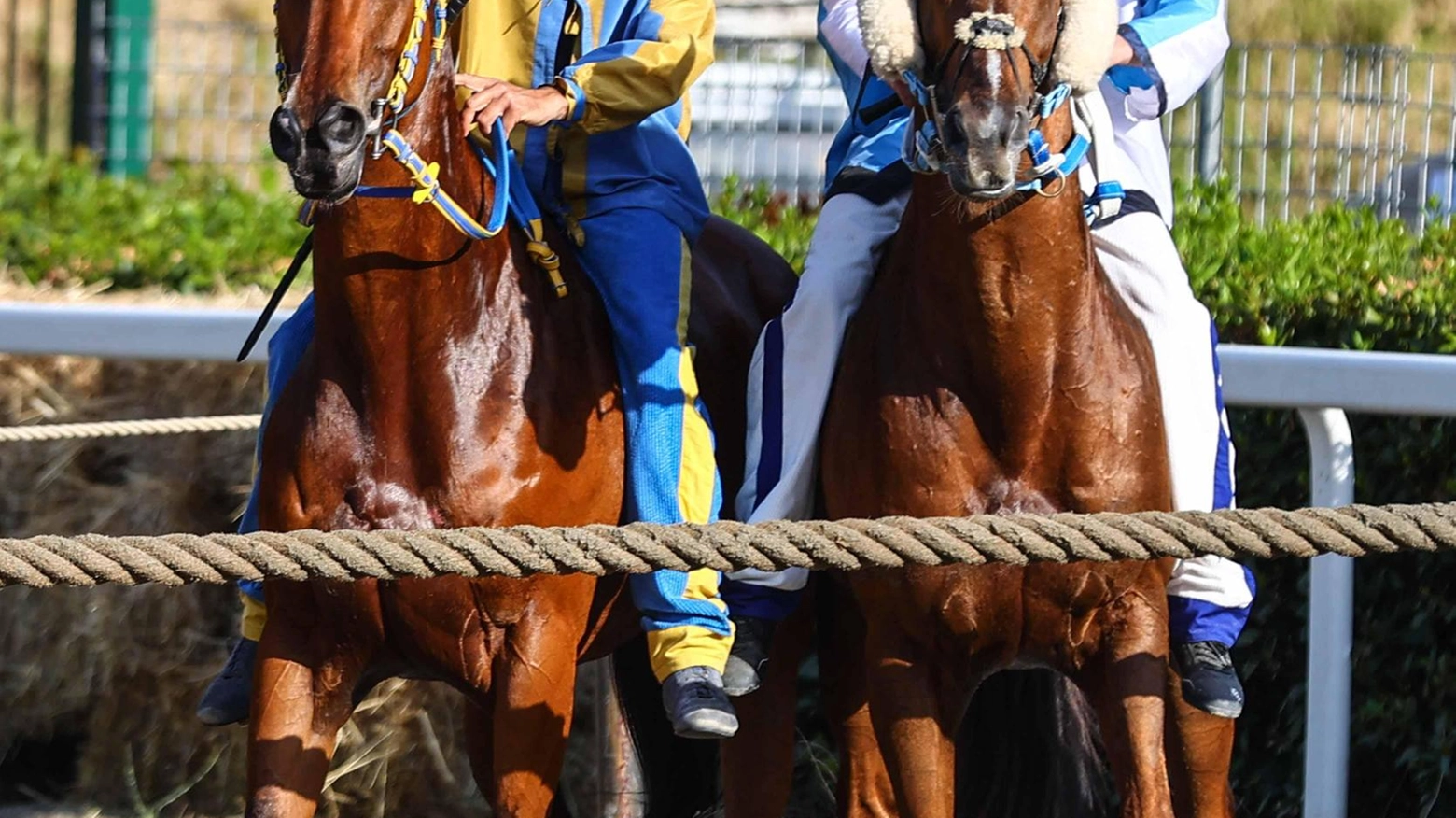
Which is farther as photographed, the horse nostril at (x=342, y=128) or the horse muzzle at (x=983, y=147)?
the horse nostril at (x=342, y=128)

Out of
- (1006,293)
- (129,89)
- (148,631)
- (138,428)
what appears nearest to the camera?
(1006,293)

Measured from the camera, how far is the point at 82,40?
392 inches

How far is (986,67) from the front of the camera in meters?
3.11

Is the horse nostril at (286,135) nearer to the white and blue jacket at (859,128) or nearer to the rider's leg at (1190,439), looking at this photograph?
the white and blue jacket at (859,128)

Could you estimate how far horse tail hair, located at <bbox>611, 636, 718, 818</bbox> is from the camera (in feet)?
15.3

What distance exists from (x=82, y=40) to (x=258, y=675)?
7.18 meters

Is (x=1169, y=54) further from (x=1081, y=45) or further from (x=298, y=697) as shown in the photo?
(x=298, y=697)

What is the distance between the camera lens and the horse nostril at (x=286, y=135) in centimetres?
323

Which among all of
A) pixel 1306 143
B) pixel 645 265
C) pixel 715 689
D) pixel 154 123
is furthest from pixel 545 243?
pixel 154 123

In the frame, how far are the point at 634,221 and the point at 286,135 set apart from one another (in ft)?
3.05

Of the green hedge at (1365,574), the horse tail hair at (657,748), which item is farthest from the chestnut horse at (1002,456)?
the green hedge at (1365,574)

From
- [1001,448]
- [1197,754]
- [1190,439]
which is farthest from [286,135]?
[1197,754]

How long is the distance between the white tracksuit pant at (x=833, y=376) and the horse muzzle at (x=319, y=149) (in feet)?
3.18

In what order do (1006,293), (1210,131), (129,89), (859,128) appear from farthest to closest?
1. (129,89)
2. (1210,131)
3. (859,128)
4. (1006,293)
